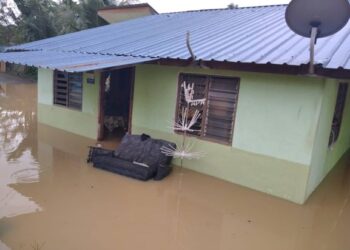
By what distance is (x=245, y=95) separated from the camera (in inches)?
238

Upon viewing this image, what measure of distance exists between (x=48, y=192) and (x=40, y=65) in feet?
9.74

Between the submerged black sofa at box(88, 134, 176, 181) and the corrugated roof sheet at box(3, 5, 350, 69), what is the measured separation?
2.02m

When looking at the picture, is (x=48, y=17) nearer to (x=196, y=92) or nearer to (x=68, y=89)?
(x=68, y=89)

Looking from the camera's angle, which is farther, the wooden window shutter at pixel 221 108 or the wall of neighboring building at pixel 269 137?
the wooden window shutter at pixel 221 108

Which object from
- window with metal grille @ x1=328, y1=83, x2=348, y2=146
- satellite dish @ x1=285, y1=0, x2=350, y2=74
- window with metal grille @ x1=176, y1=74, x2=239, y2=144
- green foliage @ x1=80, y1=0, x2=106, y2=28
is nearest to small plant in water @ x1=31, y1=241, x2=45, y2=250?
window with metal grille @ x1=176, y1=74, x2=239, y2=144

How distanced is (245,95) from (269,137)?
982 millimetres

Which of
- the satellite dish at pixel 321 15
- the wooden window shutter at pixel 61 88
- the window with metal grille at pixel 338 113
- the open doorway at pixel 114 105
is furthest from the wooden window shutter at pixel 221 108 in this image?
the wooden window shutter at pixel 61 88

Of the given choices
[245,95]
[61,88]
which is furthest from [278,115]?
[61,88]

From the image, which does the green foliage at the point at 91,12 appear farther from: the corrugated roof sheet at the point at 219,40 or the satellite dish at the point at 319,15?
the satellite dish at the point at 319,15

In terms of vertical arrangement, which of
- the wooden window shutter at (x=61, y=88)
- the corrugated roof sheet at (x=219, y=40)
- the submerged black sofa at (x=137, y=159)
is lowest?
the submerged black sofa at (x=137, y=159)

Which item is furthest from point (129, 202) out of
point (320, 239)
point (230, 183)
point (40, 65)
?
point (40, 65)

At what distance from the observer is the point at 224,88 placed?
6.33 meters

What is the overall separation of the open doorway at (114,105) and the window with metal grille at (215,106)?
2964 millimetres

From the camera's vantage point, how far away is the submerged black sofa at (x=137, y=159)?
6.26 metres
